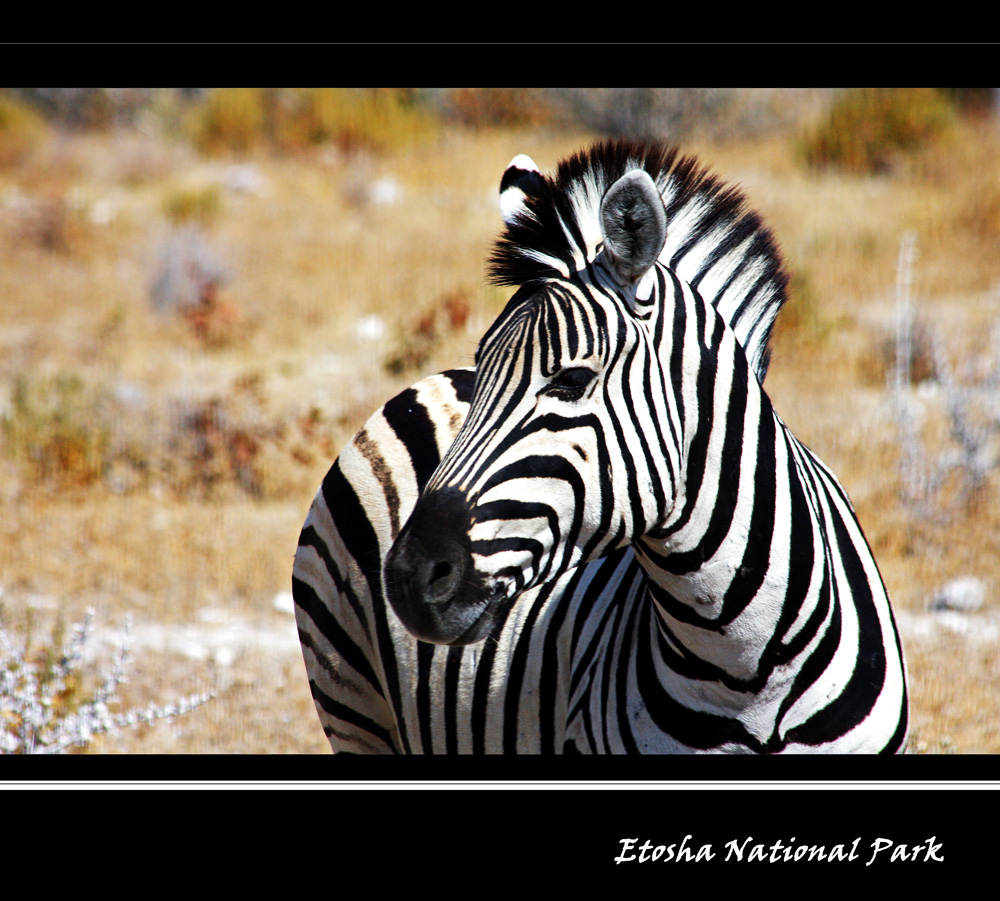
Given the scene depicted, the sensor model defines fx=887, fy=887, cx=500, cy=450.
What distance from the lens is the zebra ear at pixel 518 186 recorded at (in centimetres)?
204

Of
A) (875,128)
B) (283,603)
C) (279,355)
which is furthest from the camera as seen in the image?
(875,128)

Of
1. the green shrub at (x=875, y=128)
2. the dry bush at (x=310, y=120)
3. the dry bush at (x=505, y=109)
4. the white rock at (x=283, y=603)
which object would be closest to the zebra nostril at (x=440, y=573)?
the white rock at (x=283, y=603)

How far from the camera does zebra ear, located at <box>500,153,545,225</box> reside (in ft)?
6.69

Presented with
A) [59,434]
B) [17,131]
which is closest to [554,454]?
→ [59,434]

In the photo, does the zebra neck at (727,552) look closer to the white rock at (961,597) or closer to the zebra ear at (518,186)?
the zebra ear at (518,186)

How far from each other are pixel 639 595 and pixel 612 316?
801 mm

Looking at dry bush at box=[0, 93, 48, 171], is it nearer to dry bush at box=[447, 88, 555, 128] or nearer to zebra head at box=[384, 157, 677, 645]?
dry bush at box=[447, 88, 555, 128]

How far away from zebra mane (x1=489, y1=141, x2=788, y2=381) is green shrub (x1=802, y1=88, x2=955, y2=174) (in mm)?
8838

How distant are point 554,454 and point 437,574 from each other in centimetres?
34

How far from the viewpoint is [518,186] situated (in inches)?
84.0

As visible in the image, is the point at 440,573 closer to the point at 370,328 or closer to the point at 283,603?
the point at 283,603

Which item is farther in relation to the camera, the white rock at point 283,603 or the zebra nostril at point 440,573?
the white rock at point 283,603

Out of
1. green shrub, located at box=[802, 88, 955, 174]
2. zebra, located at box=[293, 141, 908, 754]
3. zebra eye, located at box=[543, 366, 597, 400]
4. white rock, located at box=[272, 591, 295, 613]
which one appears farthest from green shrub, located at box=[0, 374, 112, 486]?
green shrub, located at box=[802, 88, 955, 174]

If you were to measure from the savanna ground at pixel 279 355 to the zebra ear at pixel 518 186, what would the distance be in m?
2.86
